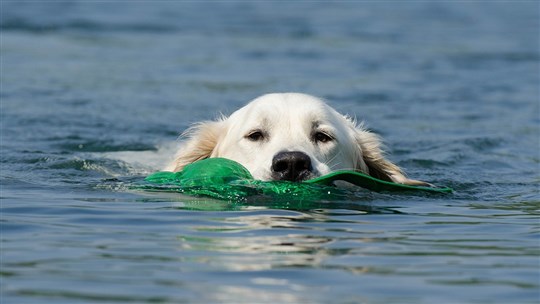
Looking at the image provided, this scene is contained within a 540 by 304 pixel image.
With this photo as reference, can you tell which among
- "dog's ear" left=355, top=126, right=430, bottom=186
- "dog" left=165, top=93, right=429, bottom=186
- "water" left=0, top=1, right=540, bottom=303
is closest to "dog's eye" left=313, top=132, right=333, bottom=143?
"dog" left=165, top=93, right=429, bottom=186

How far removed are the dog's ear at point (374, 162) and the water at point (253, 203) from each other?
0.45m

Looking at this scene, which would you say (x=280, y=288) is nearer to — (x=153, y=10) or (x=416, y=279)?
(x=416, y=279)

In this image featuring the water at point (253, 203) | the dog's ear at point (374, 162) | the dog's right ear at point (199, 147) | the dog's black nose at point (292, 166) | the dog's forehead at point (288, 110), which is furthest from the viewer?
the dog's right ear at point (199, 147)

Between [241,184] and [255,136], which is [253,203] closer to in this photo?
[241,184]

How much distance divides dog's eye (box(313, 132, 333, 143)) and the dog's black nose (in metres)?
0.60

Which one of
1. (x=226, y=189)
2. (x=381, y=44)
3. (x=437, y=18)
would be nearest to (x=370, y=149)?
(x=226, y=189)

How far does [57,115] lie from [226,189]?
Result: 5706 mm

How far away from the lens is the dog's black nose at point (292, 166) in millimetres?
6750

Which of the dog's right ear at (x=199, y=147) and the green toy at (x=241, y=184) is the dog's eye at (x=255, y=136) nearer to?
the green toy at (x=241, y=184)

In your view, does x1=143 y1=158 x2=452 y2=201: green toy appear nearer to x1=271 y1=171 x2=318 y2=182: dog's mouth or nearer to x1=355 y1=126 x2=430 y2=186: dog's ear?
x1=271 y1=171 x2=318 y2=182: dog's mouth

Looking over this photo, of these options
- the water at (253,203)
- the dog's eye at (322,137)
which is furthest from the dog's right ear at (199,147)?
the dog's eye at (322,137)

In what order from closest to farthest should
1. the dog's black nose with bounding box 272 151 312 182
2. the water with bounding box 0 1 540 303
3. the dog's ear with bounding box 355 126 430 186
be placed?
the water with bounding box 0 1 540 303 → the dog's black nose with bounding box 272 151 312 182 → the dog's ear with bounding box 355 126 430 186

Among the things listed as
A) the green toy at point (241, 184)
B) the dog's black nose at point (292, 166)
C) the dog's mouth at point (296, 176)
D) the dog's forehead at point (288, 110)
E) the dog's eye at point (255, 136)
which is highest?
the dog's forehead at point (288, 110)

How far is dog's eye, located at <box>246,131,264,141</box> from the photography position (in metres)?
7.37
